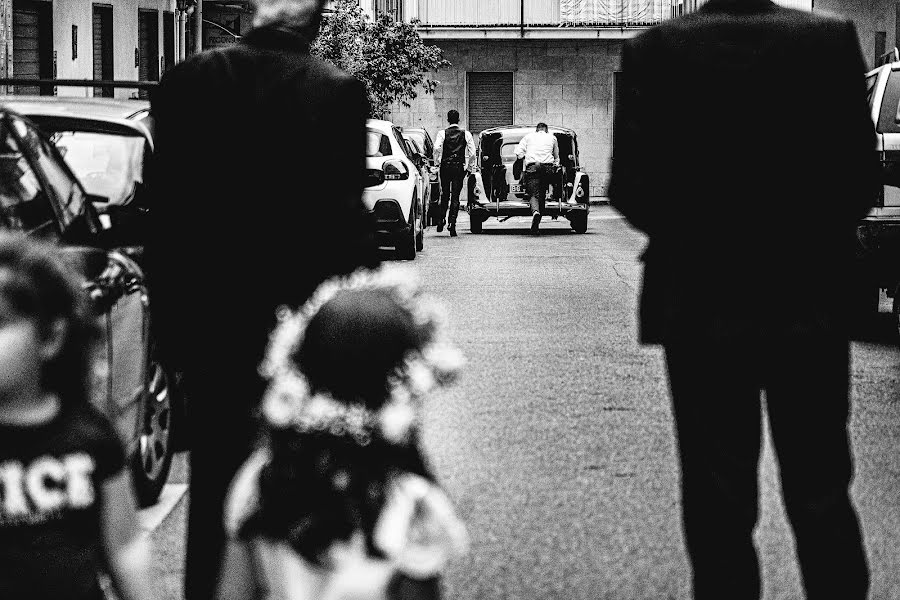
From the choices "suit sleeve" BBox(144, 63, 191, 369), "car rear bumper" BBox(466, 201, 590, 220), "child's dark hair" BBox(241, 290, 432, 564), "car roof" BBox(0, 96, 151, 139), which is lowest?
"car rear bumper" BBox(466, 201, 590, 220)

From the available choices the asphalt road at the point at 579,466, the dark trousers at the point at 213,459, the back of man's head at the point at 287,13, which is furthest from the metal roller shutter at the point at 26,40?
the dark trousers at the point at 213,459

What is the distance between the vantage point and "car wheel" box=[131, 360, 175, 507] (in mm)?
6180

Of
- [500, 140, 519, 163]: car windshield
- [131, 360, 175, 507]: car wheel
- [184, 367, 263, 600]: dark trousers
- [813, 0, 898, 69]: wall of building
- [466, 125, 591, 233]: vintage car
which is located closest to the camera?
[184, 367, 263, 600]: dark trousers

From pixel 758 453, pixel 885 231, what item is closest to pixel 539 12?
pixel 885 231

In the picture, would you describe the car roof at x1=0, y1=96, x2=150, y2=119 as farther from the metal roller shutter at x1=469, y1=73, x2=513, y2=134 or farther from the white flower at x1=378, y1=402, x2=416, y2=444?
the metal roller shutter at x1=469, y1=73, x2=513, y2=134

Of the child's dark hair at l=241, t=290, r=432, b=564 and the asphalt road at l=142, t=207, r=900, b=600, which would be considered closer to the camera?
the child's dark hair at l=241, t=290, r=432, b=564

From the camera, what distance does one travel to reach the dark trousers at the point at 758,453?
12.2ft

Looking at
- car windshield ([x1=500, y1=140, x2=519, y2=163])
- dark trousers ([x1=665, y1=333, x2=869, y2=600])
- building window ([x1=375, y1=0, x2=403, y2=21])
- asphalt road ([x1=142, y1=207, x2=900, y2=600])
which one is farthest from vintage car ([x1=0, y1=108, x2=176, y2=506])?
building window ([x1=375, y1=0, x2=403, y2=21])

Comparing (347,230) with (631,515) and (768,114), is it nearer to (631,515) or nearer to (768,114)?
(768,114)

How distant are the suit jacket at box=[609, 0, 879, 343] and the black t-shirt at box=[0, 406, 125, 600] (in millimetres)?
1513

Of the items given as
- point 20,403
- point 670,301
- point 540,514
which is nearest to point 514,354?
point 540,514

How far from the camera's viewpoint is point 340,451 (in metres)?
2.66

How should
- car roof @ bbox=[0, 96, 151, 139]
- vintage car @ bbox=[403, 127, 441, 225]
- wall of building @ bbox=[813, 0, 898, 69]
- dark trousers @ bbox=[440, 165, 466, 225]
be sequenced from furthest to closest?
wall of building @ bbox=[813, 0, 898, 69], vintage car @ bbox=[403, 127, 441, 225], dark trousers @ bbox=[440, 165, 466, 225], car roof @ bbox=[0, 96, 151, 139]

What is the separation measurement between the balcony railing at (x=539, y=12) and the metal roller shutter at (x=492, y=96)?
1469 millimetres
